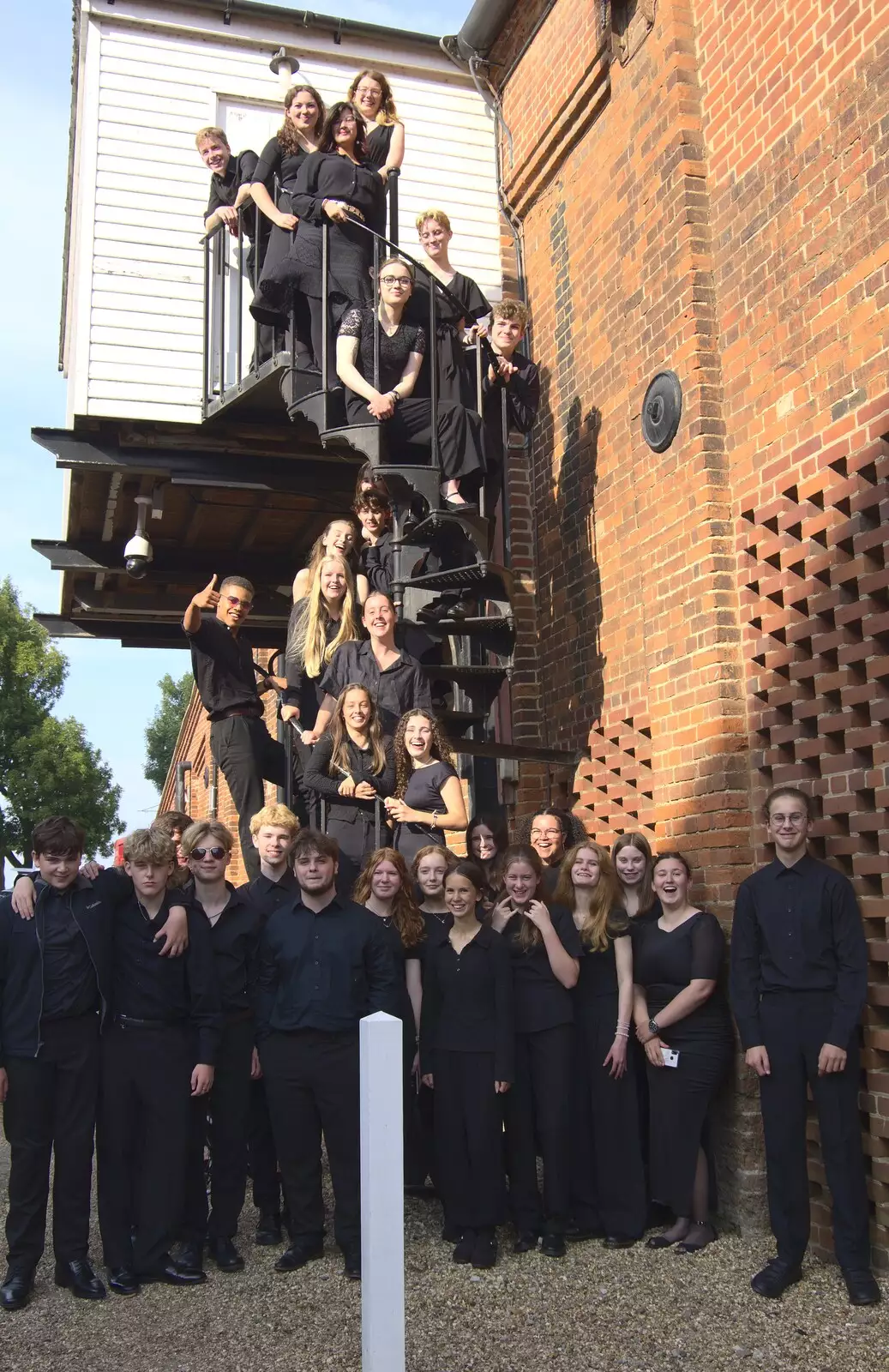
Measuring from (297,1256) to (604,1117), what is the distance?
1.38 m

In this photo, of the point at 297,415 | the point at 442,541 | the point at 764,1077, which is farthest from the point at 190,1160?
the point at 297,415

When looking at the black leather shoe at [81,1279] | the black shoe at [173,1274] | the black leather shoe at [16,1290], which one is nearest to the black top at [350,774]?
the black shoe at [173,1274]

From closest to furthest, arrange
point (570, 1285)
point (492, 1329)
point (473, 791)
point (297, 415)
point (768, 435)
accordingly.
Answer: point (492, 1329) → point (570, 1285) → point (768, 435) → point (297, 415) → point (473, 791)

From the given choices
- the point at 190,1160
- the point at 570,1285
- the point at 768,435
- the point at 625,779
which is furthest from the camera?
→ the point at 625,779

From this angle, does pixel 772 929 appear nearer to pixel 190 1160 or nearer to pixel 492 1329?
pixel 492 1329

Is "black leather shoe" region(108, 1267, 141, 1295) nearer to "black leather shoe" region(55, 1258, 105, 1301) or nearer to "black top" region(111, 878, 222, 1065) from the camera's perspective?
"black leather shoe" region(55, 1258, 105, 1301)

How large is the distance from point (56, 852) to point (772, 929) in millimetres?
2760

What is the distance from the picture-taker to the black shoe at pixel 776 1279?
4562mm

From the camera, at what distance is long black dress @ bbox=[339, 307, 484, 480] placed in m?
7.56

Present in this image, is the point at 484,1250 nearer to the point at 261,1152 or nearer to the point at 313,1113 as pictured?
the point at 313,1113

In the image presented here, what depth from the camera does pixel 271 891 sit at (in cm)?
581

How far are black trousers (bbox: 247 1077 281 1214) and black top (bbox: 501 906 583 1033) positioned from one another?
3.84 ft

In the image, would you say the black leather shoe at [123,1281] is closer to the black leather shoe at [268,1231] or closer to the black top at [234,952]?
the black leather shoe at [268,1231]

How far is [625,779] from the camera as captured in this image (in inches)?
289
